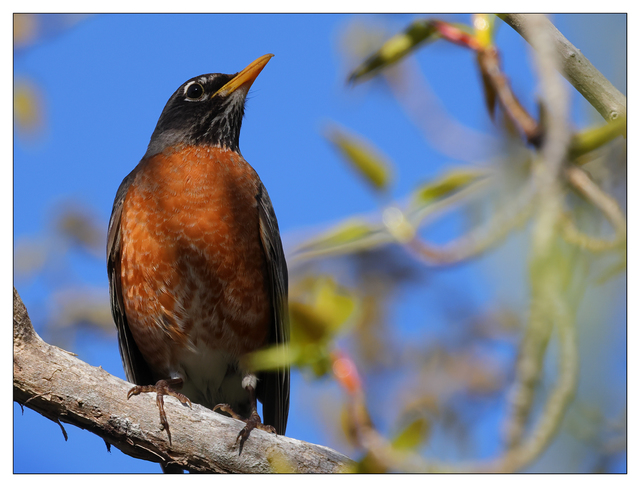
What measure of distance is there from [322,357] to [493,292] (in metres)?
0.49

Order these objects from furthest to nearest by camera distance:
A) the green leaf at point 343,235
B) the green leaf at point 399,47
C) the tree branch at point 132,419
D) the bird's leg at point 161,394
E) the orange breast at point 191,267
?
1. the orange breast at point 191,267
2. the bird's leg at point 161,394
3. the tree branch at point 132,419
4. the green leaf at point 399,47
5. the green leaf at point 343,235

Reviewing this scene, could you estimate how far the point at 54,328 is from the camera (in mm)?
4332

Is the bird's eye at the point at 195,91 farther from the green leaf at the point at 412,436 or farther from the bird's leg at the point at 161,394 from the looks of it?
the green leaf at the point at 412,436

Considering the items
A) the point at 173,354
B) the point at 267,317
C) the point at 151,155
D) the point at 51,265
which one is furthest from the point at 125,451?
the point at 151,155

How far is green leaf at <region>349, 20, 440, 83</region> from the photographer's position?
5.57ft

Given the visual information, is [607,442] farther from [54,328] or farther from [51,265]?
[54,328]

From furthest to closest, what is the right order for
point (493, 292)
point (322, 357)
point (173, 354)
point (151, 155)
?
1. point (151, 155)
2. point (173, 354)
3. point (322, 357)
4. point (493, 292)

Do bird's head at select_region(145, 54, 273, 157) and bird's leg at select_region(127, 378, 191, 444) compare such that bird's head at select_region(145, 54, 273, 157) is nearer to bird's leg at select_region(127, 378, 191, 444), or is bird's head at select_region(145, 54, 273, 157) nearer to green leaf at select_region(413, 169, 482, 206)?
bird's leg at select_region(127, 378, 191, 444)

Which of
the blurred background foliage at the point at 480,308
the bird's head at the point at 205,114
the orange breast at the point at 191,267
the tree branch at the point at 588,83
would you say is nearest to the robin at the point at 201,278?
the orange breast at the point at 191,267

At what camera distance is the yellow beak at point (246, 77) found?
12.4 ft

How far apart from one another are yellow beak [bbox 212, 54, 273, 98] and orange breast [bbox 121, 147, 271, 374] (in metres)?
0.69

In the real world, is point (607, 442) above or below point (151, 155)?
below

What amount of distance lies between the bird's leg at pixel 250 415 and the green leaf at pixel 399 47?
1.98 meters

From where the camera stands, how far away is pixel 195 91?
4328 mm
